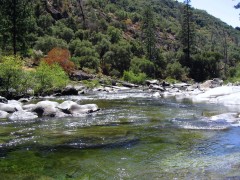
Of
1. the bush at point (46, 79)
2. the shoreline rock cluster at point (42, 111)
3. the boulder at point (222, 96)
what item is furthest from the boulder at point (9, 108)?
the boulder at point (222, 96)

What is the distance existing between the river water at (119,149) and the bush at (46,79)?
1888cm

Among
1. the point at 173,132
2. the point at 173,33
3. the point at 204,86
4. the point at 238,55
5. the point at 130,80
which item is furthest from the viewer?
the point at 173,33

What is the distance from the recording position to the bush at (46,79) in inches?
1608

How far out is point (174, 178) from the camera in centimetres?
1011

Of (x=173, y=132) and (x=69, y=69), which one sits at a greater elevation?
(x=69, y=69)

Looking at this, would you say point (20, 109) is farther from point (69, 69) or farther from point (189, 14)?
point (189, 14)

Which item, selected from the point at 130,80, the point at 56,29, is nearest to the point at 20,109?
the point at 130,80

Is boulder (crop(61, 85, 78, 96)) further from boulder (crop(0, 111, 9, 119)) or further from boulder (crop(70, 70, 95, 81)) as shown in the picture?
boulder (crop(70, 70, 95, 81))

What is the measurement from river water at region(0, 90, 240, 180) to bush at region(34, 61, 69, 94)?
1888cm

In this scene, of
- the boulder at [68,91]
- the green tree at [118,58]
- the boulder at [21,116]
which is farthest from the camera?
the green tree at [118,58]

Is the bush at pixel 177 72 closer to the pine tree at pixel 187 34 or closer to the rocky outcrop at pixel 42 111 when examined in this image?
the pine tree at pixel 187 34

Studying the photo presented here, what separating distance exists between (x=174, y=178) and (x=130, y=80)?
64562 mm

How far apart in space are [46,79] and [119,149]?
2951cm

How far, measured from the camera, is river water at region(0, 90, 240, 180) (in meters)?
10.8
